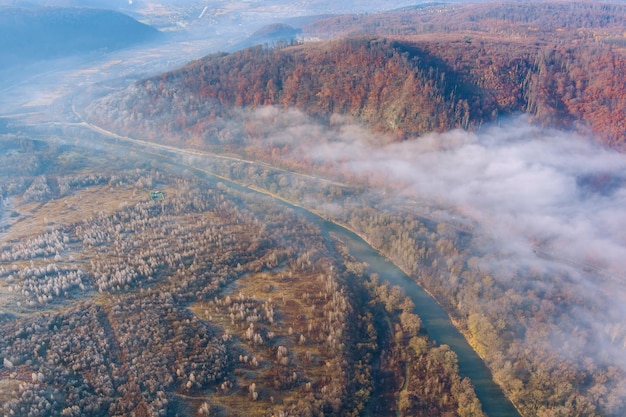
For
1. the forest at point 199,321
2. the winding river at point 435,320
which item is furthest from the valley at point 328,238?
the winding river at point 435,320

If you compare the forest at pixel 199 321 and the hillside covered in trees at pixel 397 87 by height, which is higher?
the hillside covered in trees at pixel 397 87

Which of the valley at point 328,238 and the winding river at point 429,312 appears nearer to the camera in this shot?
the valley at point 328,238

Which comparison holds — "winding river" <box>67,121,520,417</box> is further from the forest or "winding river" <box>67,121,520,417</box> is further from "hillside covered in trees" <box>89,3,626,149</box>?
"hillside covered in trees" <box>89,3,626,149</box>

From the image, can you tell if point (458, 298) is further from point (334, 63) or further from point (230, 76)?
point (230, 76)

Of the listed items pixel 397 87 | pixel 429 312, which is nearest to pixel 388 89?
pixel 397 87

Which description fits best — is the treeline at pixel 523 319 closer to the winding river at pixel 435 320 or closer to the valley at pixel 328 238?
Answer: the valley at pixel 328 238

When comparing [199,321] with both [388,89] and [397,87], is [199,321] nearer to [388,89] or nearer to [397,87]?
[388,89]

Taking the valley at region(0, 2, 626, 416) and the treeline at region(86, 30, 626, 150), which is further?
the treeline at region(86, 30, 626, 150)

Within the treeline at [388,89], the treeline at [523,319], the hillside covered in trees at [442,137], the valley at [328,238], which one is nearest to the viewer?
the treeline at [523,319]

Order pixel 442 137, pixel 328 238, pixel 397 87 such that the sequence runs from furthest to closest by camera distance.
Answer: pixel 397 87, pixel 442 137, pixel 328 238

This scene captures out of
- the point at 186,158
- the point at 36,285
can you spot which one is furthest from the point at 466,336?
the point at 186,158

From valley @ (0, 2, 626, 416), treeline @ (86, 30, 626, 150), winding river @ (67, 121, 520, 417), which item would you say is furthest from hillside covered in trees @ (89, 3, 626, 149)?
winding river @ (67, 121, 520, 417)
